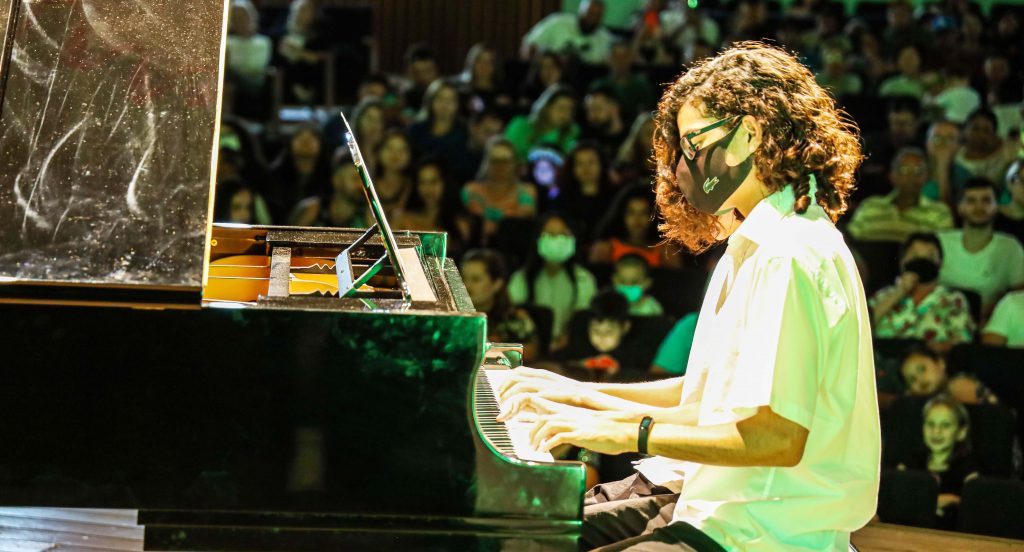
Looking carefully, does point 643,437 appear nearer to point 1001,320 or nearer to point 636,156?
point 1001,320

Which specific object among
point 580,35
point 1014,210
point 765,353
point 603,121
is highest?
point 580,35

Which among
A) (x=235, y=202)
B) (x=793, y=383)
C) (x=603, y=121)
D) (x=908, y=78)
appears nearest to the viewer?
(x=793, y=383)

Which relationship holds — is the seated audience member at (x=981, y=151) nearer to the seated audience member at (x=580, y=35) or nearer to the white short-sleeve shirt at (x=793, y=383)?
the seated audience member at (x=580, y=35)

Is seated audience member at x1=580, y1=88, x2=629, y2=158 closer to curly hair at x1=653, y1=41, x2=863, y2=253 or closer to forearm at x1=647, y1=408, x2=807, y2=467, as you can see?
curly hair at x1=653, y1=41, x2=863, y2=253

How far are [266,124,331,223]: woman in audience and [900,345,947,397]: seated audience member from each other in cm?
357

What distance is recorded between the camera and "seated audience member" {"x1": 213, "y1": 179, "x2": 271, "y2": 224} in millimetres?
6246

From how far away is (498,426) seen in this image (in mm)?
2346

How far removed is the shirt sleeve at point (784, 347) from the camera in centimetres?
200

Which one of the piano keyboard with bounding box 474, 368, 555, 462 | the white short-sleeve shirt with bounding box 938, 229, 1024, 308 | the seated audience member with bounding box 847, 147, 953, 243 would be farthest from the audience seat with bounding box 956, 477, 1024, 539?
the seated audience member with bounding box 847, 147, 953, 243

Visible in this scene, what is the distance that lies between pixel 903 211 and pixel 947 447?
2.35 metres

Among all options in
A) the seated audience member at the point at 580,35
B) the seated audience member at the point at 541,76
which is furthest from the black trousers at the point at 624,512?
the seated audience member at the point at 580,35

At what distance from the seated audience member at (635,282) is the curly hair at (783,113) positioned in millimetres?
3442

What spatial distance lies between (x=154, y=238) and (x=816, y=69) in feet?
24.3

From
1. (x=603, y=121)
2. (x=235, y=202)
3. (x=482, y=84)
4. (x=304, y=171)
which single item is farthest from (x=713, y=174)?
(x=482, y=84)
